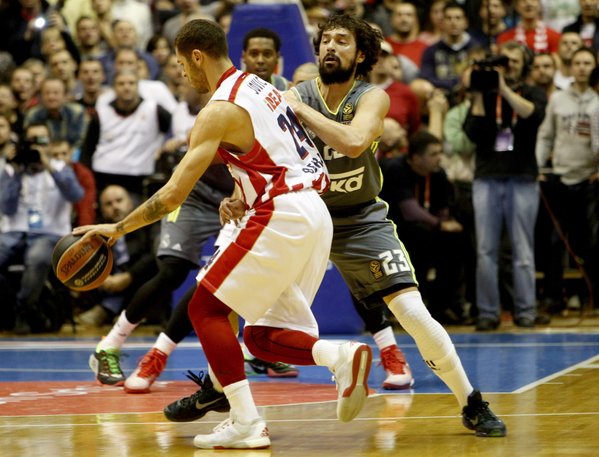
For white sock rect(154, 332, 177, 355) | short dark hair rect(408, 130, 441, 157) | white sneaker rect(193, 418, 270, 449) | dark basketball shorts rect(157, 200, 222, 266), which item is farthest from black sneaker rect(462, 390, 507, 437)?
short dark hair rect(408, 130, 441, 157)

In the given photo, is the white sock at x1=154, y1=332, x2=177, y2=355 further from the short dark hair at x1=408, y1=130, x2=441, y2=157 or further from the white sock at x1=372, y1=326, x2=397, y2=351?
the short dark hair at x1=408, y1=130, x2=441, y2=157

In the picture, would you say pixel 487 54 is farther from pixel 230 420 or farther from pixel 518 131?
pixel 230 420

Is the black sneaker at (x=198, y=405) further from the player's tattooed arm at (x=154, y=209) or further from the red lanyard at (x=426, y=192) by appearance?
the red lanyard at (x=426, y=192)

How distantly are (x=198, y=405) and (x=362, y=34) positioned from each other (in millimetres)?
2136

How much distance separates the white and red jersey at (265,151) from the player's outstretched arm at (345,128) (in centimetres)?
14

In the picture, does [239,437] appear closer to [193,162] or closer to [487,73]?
[193,162]

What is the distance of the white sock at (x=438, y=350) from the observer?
5.96m

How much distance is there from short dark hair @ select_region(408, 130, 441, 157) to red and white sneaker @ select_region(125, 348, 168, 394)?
4500mm

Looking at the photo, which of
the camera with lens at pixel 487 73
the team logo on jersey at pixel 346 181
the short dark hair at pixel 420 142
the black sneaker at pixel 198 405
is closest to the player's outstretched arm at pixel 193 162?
the black sneaker at pixel 198 405

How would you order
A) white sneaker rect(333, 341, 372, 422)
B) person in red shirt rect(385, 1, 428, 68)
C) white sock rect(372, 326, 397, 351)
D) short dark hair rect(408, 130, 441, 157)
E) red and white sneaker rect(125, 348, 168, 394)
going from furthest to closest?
person in red shirt rect(385, 1, 428, 68) < short dark hair rect(408, 130, 441, 157) < white sock rect(372, 326, 397, 351) < red and white sneaker rect(125, 348, 168, 394) < white sneaker rect(333, 341, 372, 422)

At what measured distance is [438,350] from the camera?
236 inches

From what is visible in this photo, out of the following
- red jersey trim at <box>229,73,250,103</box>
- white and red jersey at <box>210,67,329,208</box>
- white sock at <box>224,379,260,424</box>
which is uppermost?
red jersey trim at <box>229,73,250,103</box>

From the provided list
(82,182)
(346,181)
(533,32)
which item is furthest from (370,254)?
(533,32)

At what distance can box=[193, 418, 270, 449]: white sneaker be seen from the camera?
5.59m
